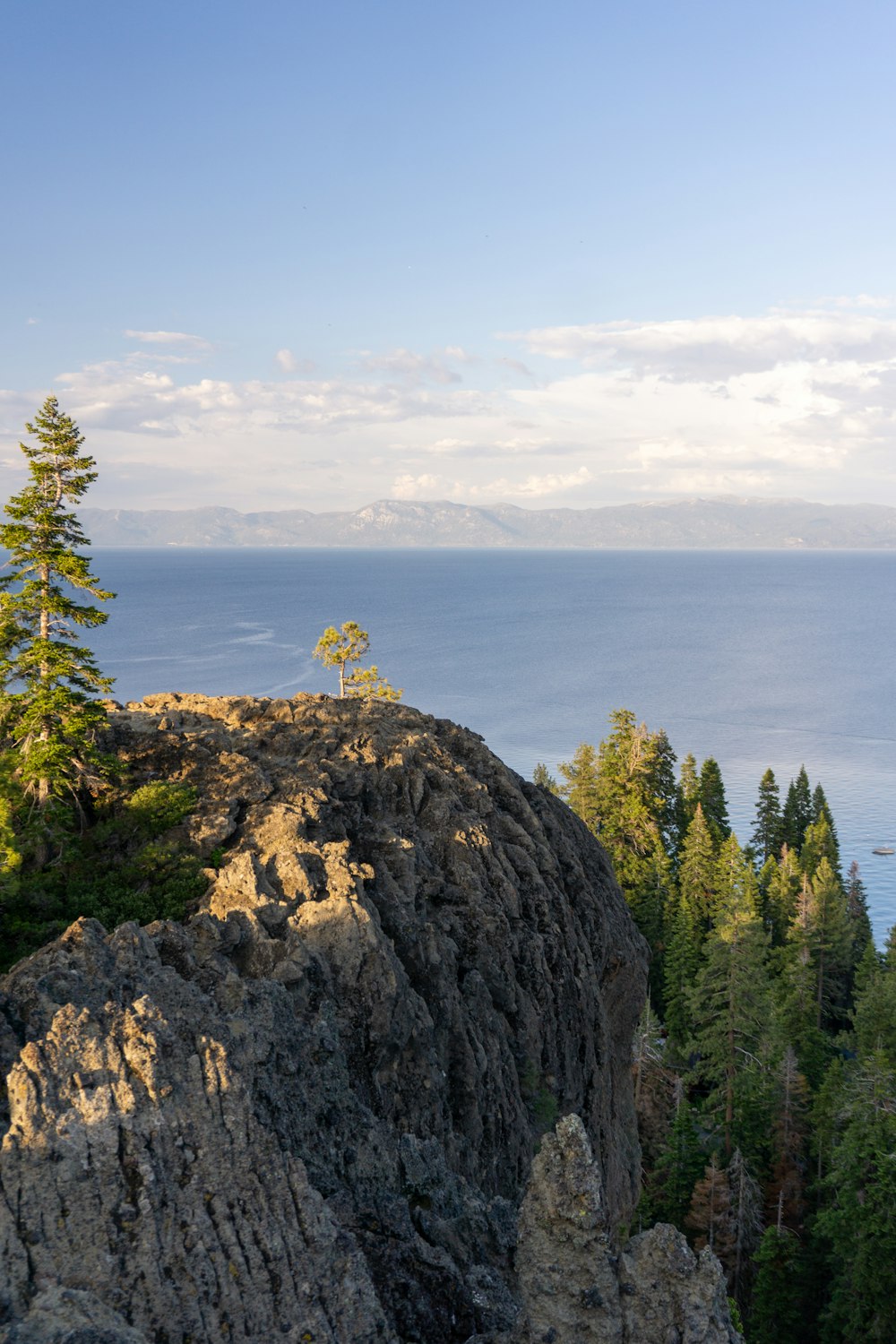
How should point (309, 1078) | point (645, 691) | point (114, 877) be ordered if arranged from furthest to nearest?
point (645, 691) → point (114, 877) → point (309, 1078)

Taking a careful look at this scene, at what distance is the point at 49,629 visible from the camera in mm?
24875

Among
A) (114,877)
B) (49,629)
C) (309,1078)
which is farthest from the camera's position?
(49,629)

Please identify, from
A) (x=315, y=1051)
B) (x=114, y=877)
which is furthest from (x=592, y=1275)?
(x=114, y=877)

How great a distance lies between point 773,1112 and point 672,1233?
3106 cm

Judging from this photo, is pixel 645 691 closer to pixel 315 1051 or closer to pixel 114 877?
pixel 114 877

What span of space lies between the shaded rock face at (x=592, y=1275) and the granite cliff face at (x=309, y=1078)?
0.16ft

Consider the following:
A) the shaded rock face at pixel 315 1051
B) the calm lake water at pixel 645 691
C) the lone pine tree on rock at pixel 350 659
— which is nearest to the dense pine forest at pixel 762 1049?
the shaded rock face at pixel 315 1051

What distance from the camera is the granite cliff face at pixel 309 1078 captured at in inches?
391

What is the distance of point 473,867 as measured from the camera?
25.9m

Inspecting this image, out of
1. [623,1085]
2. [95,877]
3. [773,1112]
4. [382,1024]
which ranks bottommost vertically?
[773,1112]

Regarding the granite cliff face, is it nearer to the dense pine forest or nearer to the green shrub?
the green shrub

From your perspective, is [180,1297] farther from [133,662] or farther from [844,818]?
[133,662]

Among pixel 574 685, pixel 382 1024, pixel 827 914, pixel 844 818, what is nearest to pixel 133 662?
pixel 574 685

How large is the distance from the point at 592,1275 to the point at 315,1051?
17.5 feet
